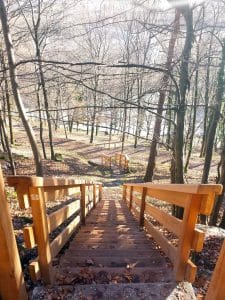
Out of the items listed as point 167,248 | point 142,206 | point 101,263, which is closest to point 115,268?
point 101,263

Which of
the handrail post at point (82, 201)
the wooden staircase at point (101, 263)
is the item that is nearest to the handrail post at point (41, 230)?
the wooden staircase at point (101, 263)

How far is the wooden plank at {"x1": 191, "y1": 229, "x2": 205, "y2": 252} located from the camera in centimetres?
228

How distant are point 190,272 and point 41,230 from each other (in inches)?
55.0

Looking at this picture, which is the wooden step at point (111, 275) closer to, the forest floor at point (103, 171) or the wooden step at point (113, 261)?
the wooden step at point (113, 261)

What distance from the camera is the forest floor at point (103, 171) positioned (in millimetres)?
3976

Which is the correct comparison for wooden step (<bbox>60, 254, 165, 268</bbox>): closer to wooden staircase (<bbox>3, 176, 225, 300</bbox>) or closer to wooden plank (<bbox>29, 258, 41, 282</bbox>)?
wooden staircase (<bbox>3, 176, 225, 300</bbox>)

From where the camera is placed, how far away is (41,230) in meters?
2.30

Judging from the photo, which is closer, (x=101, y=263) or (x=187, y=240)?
(x=187, y=240)

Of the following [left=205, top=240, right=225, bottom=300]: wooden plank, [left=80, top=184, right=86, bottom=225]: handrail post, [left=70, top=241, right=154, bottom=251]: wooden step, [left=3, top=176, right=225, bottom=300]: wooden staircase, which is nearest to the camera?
[left=205, top=240, right=225, bottom=300]: wooden plank

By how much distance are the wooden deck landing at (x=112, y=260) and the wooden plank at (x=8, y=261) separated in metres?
A: 0.64

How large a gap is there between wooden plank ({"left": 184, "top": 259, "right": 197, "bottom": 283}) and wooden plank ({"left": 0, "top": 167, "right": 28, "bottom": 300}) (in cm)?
144

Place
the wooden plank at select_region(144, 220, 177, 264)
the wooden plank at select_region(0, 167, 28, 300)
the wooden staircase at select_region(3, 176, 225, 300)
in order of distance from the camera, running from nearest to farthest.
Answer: the wooden plank at select_region(0, 167, 28, 300) < the wooden staircase at select_region(3, 176, 225, 300) < the wooden plank at select_region(144, 220, 177, 264)

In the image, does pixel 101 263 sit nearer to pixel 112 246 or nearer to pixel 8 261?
pixel 112 246

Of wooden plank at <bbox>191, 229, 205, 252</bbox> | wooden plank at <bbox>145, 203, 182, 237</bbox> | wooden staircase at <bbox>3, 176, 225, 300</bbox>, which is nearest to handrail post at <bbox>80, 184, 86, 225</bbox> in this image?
wooden staircase at <bbox>3, 176, 225, 300</bbox>
